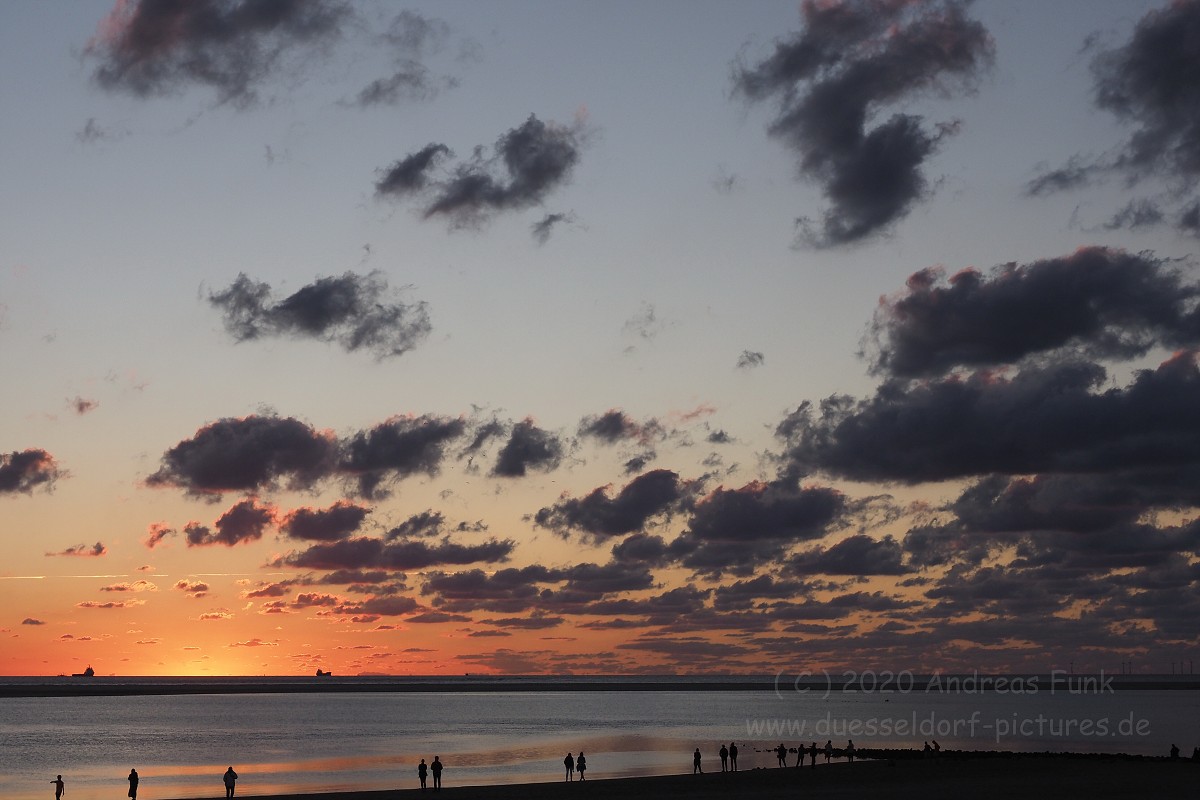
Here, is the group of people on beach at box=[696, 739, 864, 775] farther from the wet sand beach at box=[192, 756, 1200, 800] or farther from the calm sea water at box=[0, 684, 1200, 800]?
the wet sand beach at box=[192, 756, 1200, 800]

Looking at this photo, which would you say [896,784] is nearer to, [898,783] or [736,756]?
[898,783]

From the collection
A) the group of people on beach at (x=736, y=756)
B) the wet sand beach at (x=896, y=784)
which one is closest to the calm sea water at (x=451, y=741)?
the group of people on beach at (x=736, y=756)

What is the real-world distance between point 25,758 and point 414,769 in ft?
122

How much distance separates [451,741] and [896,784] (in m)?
68.1

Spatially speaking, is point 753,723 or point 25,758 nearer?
point 25,758

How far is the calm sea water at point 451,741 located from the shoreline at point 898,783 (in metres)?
9.68

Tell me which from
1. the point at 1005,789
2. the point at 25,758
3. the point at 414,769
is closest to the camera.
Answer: the point at 1005,789

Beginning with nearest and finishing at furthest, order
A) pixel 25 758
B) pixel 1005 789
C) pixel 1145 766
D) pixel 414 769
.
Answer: pixel 1005 789, pixel 1145 766, pixel 414 769, pixel 25 758

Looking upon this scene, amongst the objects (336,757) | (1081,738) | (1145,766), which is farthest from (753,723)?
(1145,766)

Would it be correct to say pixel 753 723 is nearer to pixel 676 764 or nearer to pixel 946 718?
pixel 946 718

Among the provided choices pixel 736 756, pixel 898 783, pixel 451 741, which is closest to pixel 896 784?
pixel 898 783

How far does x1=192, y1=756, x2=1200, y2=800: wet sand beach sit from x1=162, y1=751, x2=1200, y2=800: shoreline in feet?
0.16

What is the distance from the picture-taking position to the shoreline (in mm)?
58719

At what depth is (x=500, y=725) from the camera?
15838cm
